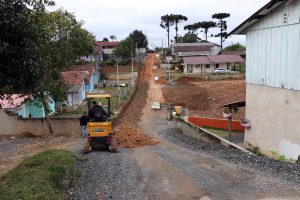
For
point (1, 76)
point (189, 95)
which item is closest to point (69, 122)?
point (1, 76)

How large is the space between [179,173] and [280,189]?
9.79 ft

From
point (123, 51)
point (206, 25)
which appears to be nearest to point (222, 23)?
point (206, 25)

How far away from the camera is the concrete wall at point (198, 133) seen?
56.0 feet

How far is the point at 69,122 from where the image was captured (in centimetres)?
2441

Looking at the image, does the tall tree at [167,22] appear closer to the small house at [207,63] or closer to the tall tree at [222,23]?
the tall tree at [222,23]

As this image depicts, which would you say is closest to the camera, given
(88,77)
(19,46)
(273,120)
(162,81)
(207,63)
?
(19,46)

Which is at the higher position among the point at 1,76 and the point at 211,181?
the point at 1,76

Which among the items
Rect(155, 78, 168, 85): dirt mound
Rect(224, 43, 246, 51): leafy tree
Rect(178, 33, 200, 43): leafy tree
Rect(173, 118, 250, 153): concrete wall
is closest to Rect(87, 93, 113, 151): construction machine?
Rect(173, 118, 250, 153): concrete wall

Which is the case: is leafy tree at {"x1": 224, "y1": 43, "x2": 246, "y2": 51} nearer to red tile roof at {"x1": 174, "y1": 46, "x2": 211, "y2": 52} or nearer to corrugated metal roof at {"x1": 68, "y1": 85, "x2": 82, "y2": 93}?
red tile roof at {"x1": 174, "y1": 46, "x2": 211, "y2": 52}

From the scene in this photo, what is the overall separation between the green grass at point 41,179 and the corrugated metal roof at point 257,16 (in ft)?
31.1

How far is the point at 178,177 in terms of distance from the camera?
1067 centimetres

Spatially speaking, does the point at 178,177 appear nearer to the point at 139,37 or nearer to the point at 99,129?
the point at 99,129

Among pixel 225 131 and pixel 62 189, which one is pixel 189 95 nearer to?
pixel 225 131

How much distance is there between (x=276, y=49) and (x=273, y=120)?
295 centimetres
